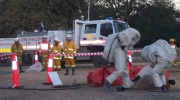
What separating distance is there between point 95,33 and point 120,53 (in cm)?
1118

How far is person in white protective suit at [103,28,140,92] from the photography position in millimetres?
11482

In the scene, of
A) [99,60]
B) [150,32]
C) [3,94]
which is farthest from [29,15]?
[3,94]

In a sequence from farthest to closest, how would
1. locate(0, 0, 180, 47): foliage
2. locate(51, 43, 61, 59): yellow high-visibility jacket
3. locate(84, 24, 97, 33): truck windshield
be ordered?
locate(0, 0, 180, 47): foliage → locate(84, 24, 97, 33): truck windshield → locate(51, 43, 61, 59): yellow high-visibility jacket

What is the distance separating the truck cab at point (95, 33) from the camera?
2242 cm

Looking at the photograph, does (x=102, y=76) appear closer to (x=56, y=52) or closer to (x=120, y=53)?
(x=120, y=53)

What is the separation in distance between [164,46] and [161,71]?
692 millimetres

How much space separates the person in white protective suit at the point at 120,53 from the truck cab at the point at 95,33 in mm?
10433

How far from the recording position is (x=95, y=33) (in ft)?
74.5

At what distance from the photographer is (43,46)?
2073 cm

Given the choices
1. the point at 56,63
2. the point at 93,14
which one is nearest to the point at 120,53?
the point at 56,63

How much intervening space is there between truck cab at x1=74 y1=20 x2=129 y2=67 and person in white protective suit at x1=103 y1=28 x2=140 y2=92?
10433 millimetres

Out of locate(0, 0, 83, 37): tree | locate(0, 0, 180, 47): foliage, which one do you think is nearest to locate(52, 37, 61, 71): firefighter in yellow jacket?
locate(0, 0, 180, 47): foliage

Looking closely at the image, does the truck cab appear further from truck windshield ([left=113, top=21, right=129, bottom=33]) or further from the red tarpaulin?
the red tarpaulin

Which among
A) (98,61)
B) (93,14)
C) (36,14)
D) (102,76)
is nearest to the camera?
(102,76)
